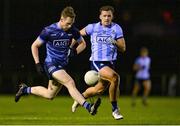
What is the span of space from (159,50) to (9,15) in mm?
7078

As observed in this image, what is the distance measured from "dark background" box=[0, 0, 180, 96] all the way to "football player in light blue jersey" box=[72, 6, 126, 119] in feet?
48.7

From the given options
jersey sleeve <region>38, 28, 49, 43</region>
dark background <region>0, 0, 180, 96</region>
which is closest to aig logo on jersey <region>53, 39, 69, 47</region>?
jersey sleeve <region>38, 28, 49, 43</region>

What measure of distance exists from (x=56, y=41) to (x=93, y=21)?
57.8 ft

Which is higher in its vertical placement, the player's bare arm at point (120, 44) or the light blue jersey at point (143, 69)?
the player's bare arm at point (120, 44)

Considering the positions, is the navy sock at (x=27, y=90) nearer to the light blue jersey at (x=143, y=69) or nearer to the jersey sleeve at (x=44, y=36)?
the jersey sleeve at (x=44, y=36)

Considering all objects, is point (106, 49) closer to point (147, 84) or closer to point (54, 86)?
point (54, 86)

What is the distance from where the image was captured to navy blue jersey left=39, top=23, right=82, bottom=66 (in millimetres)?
15672

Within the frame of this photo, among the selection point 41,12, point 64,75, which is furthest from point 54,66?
point 41,12

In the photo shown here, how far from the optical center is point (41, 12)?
3375 centimetres

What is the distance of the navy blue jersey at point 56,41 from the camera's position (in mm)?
15672

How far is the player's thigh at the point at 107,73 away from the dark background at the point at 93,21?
15.2 m

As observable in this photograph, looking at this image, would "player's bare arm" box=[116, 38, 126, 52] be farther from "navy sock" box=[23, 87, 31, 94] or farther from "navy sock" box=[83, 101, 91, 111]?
"navy sock" box=[23, 87, 31, 94]

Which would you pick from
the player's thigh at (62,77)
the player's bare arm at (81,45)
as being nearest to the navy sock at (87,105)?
the player's thigh at (62,77)

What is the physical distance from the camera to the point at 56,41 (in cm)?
1570
